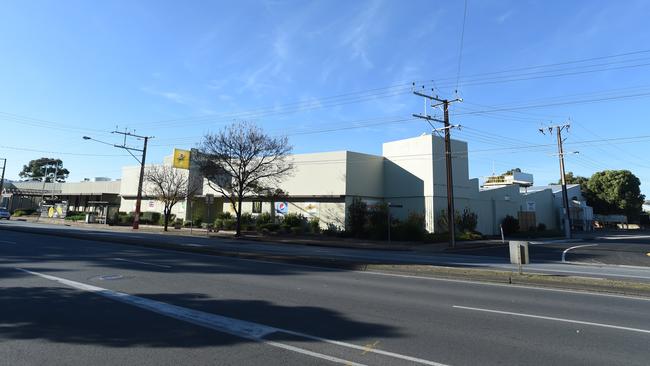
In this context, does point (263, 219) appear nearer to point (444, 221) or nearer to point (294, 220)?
point (294, 220)

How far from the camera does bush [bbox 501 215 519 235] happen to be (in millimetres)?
42094

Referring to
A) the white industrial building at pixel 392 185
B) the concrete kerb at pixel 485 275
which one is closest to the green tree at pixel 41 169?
the white industrial building at pixel 392 185

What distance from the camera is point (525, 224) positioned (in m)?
45.6

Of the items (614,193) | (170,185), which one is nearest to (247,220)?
(170,185)

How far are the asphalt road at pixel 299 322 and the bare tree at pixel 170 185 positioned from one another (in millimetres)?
32354

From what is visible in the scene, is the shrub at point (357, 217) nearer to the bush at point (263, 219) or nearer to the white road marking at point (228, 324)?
the bush at point (263, 219)

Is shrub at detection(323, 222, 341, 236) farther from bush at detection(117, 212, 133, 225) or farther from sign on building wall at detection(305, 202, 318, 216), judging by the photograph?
bush at detection(117, 212, 133, 225)

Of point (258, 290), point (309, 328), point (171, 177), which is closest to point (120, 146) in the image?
point (171, 177)

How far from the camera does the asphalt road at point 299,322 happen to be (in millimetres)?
5230

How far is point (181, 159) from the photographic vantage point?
1786 inches

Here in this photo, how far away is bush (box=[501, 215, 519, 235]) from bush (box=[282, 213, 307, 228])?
2025cm

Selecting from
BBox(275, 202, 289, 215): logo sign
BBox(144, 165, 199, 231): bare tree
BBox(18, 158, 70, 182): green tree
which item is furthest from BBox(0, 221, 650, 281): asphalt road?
BBox(18, 158, 70, 182): green tree

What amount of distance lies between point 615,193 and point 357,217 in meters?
58.8

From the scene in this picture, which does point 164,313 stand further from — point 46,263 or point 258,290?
point 46,263
